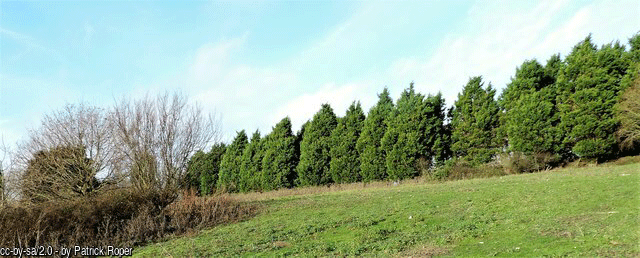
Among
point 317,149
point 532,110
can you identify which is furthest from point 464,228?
point 317,149

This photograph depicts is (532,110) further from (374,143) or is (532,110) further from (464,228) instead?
(464,228)

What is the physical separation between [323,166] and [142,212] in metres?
17.9

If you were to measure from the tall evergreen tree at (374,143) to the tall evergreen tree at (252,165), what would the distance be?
33.8 feet

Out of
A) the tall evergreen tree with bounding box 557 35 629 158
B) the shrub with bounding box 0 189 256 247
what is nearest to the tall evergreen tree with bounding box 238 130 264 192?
the shrub with bounding box 0 189 256 247

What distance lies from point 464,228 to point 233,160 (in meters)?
31.6

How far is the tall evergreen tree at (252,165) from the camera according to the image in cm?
3384

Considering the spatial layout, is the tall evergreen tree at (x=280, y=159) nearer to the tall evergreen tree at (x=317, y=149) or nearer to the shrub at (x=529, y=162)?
the tall evergreen tree at (x=317, y=149)

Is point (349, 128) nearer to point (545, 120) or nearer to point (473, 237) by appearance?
point (545, 120)

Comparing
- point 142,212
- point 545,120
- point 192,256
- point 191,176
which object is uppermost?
point 545,120

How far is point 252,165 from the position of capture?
34.5 m

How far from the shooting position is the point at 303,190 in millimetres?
27234

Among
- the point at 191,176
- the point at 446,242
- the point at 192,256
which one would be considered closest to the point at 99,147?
the point at 191,176

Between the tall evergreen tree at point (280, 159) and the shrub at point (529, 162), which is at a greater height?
the tall evergreen tree at point (280, 159)

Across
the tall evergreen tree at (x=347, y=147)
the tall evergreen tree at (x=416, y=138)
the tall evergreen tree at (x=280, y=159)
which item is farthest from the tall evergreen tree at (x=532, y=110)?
the tall evergreen tree at (x=280, y=159)
